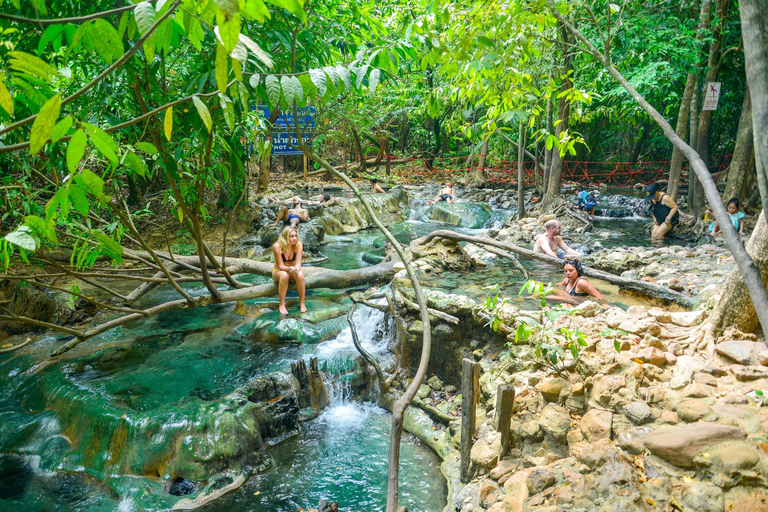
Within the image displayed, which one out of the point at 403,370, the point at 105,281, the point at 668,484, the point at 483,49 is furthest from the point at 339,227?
the point at 668,484

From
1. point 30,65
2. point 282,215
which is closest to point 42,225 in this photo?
point 30,65

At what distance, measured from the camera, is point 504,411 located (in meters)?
3.85

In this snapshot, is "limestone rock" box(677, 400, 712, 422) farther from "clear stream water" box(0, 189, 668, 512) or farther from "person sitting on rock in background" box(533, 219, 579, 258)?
"person sitting on rock in background" box(533, 219, 579, 258)

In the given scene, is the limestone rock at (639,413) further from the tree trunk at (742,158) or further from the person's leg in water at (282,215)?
the tree trunk at (742,158)

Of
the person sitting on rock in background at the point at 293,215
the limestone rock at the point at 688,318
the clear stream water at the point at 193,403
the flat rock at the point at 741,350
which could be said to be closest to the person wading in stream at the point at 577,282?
the clear stream water at the point at 193,403

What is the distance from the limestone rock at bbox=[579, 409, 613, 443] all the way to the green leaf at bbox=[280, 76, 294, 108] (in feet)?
10.5

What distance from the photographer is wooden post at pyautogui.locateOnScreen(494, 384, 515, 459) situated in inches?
151

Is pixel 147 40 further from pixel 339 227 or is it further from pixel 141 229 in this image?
pixel 339 227

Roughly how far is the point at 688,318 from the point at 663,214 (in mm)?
7877

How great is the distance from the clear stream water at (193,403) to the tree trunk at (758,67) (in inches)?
152

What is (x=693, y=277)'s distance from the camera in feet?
23.7

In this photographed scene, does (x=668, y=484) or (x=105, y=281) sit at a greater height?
(x=668, y=484)

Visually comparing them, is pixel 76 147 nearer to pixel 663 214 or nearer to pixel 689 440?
pixel 689 440

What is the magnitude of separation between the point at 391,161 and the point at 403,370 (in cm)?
1915
